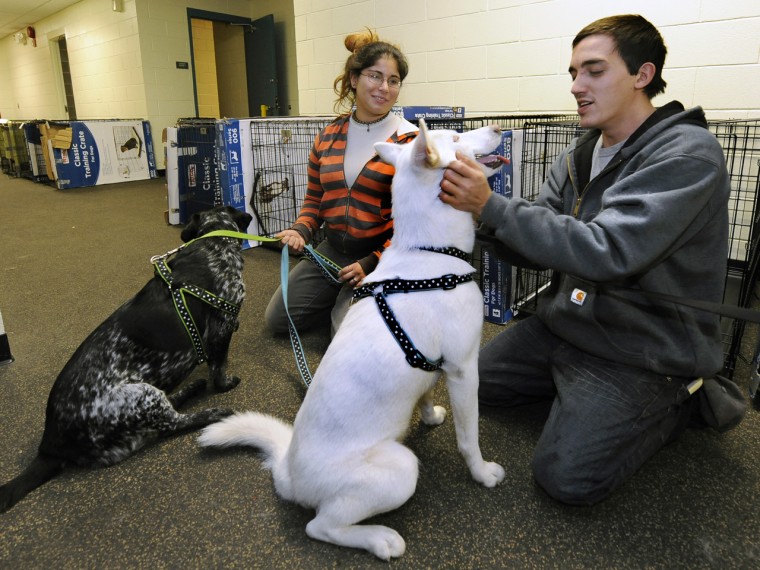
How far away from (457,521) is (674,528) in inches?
24.0

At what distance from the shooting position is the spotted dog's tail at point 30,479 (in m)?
1.51

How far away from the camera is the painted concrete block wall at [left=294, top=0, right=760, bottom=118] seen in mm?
3035

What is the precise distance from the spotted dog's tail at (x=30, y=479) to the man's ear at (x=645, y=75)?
7.26ft

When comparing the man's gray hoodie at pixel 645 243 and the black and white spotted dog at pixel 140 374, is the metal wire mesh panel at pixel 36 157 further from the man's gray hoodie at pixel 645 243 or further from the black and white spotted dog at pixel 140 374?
the man's gray hoodie at pixel 645 243

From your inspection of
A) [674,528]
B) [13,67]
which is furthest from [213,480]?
[13,67]

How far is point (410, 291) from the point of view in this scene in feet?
4.40

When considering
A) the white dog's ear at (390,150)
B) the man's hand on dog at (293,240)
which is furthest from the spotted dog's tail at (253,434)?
the white dog's ear at (390,150)

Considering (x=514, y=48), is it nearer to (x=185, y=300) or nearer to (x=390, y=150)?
(x=390, y=150)

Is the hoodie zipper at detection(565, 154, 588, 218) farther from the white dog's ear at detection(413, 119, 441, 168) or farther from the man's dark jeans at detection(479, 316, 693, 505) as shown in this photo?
the white dog's ear at detection(413, 119, 441, 168)

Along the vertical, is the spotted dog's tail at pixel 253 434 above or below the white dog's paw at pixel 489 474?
above

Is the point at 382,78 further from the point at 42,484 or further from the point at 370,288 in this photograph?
the point at 42,484

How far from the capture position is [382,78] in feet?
7.29

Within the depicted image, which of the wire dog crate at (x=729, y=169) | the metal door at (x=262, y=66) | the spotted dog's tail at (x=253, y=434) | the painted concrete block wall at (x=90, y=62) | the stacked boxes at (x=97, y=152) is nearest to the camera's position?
the spotted dog's tail at (x=253, y=434)

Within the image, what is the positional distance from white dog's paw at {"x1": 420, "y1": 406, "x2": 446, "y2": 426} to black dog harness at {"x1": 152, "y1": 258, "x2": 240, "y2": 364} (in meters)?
0.91
